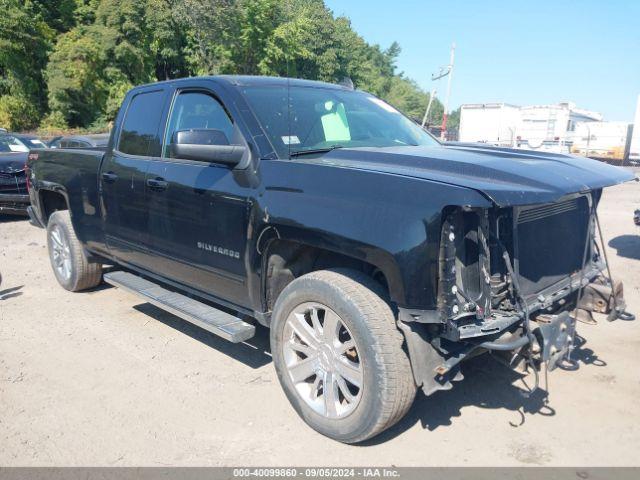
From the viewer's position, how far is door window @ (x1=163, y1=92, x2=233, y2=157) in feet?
11.8

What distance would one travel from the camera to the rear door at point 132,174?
13.7 feet

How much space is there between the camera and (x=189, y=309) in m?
3.79

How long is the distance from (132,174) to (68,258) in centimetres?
197

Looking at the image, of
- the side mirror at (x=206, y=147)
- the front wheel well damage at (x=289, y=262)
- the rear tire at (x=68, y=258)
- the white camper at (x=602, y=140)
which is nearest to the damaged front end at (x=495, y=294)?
the front wheel well damage at (x=289, y=262)

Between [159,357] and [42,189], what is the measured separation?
2.95 metres

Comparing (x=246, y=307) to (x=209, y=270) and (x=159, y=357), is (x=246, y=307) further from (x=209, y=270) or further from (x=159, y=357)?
(x=159, y=357)

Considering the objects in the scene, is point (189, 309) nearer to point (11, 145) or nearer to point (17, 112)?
point (11, 145)

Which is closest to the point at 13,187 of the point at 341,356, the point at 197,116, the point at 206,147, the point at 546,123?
the point at 197,116

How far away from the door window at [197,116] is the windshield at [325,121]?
24 cm

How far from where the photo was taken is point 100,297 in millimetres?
5555

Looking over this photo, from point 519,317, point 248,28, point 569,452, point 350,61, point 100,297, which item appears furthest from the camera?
point 350,61

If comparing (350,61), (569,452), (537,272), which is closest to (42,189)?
(537,272)

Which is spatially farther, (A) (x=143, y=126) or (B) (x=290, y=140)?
(A) (x=143, y=126)

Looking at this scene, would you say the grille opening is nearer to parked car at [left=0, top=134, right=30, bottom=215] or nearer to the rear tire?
the rear tire
